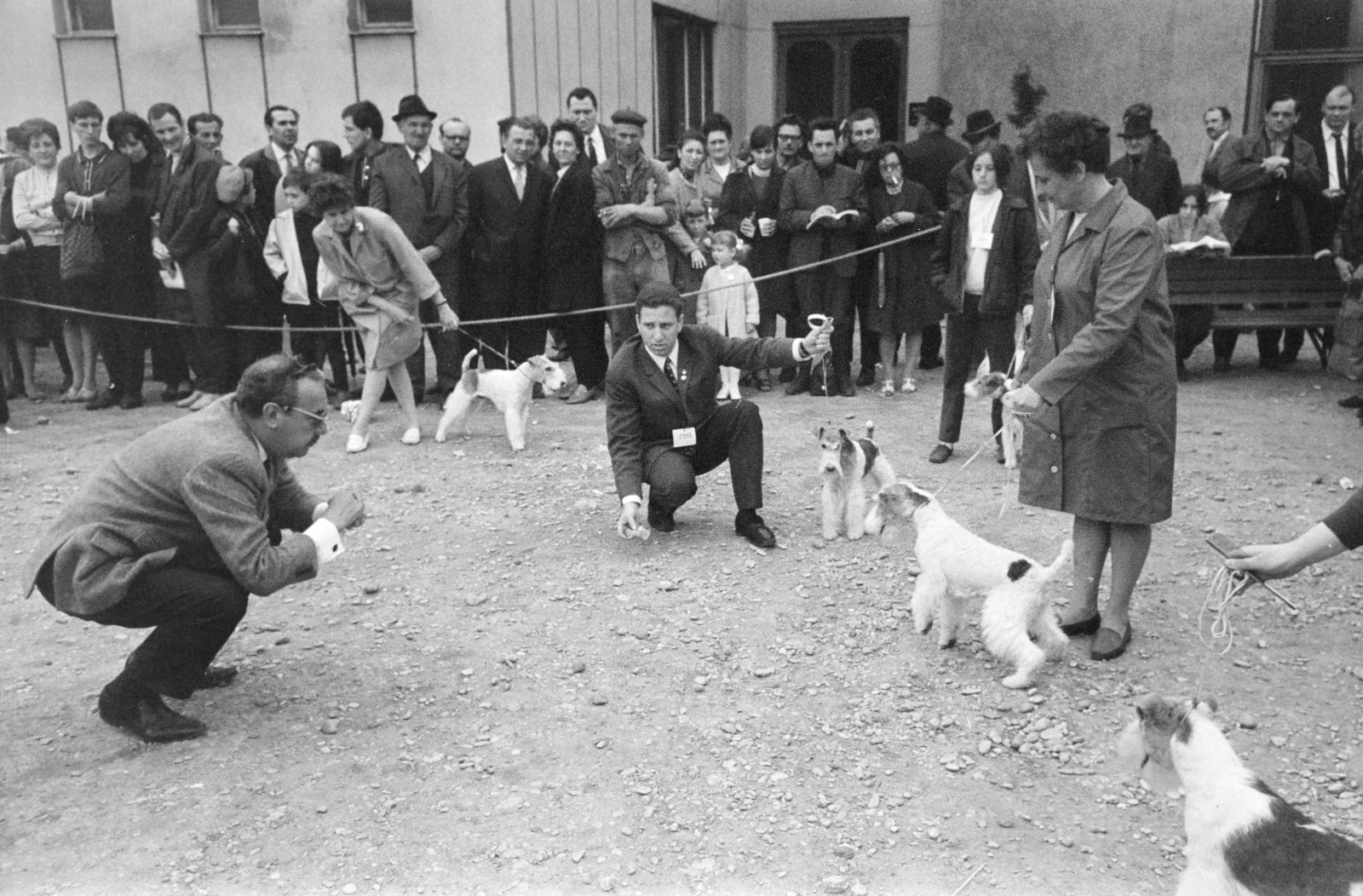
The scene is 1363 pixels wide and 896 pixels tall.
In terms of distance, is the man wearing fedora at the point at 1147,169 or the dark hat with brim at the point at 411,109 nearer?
the dark hat with brim at the point at 411,109

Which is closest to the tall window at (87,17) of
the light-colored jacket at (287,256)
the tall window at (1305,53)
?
the light-colored jacket at (287,256)

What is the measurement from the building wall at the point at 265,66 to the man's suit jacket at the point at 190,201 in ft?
8.19

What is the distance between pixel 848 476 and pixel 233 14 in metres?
8.58

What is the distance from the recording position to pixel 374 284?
7590 millimetres

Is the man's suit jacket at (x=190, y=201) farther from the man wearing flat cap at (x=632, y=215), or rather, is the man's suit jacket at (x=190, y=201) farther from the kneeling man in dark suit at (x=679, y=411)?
the kneeling man in dark suit at (x=679, y=411)

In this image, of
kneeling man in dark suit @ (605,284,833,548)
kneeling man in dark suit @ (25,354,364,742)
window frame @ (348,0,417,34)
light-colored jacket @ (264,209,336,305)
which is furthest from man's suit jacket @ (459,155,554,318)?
kneeling man in dark suit @ (25,354,364,742)

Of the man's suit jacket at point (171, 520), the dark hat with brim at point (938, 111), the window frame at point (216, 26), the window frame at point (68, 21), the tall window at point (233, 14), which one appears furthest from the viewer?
the window frame at point (68, 21)

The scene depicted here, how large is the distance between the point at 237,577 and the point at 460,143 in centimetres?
619

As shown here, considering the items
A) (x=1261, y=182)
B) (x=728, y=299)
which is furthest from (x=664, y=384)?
(x=1261, y=182)

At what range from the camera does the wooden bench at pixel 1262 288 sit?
9266mm

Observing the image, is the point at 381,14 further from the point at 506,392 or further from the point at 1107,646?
the point at 1107,646

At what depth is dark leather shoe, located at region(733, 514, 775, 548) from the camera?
19.0 feet

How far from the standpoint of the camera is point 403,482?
7.10 meters

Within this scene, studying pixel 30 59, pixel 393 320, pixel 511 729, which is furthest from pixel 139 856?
pixel 30 59
